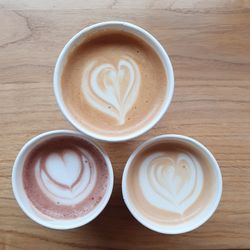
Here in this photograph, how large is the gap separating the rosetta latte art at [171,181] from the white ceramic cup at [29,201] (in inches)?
4.1

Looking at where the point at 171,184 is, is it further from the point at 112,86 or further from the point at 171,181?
the point at 112,86

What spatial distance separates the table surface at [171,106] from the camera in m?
1.07

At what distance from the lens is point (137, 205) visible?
1.03m

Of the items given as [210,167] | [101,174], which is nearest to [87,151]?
[101,174]

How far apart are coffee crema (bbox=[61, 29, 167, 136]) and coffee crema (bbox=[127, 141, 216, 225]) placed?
0.09 meters

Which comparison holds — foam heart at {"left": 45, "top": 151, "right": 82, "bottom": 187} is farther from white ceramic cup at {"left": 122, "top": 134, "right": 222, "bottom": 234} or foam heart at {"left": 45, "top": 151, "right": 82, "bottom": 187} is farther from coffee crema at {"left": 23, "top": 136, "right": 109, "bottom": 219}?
white ceramic cup at {"left": 122, "top": 134, "right": 222, "bottom": 234}

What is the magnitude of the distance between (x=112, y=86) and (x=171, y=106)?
0.16 metres

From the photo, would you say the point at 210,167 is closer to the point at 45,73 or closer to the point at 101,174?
the point at 101,174

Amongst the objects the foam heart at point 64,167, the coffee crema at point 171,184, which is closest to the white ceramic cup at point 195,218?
the coffee crema at point 171,184

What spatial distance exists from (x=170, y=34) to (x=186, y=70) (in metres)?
0.10

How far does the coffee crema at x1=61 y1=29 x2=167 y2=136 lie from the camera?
40.1 inches

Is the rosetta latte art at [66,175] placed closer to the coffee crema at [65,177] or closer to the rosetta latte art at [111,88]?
the coffee crema at [65,177]

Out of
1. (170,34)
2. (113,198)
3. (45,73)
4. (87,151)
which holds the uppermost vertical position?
(170,34)

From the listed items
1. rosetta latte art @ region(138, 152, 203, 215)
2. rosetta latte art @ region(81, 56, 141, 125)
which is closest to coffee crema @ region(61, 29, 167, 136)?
rosetta latte art @ region(81, 56, 141, 125)
